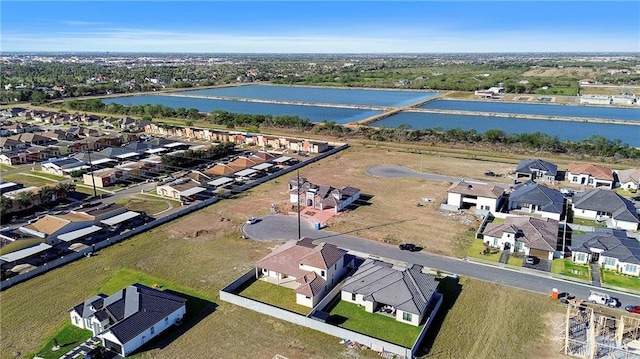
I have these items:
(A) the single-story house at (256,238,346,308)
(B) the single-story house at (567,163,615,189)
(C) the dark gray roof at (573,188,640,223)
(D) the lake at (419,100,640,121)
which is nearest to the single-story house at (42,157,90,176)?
(A) the single-story house at (256,238,346,308)

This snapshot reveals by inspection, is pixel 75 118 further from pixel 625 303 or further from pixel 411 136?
pixel 625 303

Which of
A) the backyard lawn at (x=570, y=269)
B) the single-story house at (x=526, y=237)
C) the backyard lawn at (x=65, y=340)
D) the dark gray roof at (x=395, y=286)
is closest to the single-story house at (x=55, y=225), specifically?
the backyard lawn at (x=65, y=340)

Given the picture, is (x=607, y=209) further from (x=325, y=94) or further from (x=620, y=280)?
(x=325, y=94)

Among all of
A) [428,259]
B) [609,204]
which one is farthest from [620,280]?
[609,204]

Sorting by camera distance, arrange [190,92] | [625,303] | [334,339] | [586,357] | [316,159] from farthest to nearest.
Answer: [190,92] < [316,159] < [625,303] < [334,339] < [586,357]

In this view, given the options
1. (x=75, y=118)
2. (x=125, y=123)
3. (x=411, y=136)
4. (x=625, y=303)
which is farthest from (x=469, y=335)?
(x=75, y=118)

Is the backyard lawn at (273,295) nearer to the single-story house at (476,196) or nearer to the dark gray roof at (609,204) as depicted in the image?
the single-story house at (476,196)
